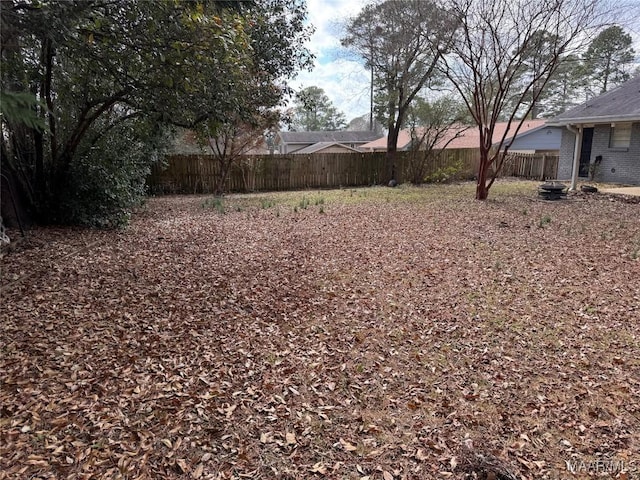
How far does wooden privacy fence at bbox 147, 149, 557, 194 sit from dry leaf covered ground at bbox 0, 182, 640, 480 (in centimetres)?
803

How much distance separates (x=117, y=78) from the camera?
425 centimetres

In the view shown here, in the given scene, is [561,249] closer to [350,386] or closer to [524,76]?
[350,386]

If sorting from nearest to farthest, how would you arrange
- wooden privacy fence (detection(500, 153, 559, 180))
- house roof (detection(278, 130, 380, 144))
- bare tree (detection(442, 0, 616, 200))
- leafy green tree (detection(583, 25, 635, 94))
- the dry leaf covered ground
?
the dry leaf covered ground < bare tree (detection(442, 0, 616, 200)) < wooden privacy fence (detection(500, 153, 559, 180)) < leafy green tree (detection(583, 25, 635, 94)) < house roof (detection(278, 130, 380, 144))

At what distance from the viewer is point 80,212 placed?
251 inches

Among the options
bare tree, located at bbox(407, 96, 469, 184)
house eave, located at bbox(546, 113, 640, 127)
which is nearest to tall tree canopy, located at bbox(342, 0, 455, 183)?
bare tree, located at bbox(407, 96, 469, 184)

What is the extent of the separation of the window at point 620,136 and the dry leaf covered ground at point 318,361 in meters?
9.50

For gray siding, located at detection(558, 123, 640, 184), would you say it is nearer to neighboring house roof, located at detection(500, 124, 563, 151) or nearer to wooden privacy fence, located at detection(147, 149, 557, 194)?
wooden privacy fence, located at detection(147, 149, 557, 194)

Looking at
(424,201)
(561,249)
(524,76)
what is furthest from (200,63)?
(524,76)

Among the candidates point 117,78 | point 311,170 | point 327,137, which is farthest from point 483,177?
point 327,137

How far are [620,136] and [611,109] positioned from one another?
4.32 ft

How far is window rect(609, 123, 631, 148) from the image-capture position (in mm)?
12922

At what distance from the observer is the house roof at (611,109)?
11.7 m

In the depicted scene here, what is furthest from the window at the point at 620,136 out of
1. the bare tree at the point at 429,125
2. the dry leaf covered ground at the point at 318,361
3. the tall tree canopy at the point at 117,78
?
the tall tree canopy at the point at 117,78

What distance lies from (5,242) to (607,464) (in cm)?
→ 589
